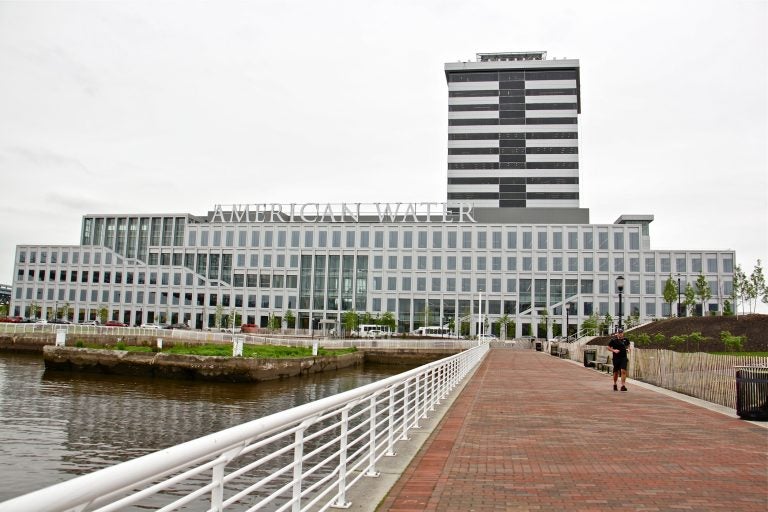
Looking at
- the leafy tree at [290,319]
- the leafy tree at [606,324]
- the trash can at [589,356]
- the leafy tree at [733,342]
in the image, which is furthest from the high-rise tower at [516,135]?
the trash can at [589,356]

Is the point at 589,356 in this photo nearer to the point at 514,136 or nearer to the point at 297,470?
the point at 297,470

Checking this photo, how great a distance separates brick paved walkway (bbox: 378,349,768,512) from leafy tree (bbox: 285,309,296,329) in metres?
78.5

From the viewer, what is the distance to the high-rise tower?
10769 centimetres

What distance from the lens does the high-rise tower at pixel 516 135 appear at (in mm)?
107688

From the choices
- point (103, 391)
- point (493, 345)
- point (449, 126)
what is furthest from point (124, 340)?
point (449, 126)

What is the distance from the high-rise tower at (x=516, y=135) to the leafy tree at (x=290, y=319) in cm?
3476

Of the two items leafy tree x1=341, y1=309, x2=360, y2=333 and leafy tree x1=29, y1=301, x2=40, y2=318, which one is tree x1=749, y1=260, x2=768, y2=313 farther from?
leafy tree x1=29, y1=301, x2=40, y2=318

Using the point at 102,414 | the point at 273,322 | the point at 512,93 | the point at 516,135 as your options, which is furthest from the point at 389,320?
the point at 102,414

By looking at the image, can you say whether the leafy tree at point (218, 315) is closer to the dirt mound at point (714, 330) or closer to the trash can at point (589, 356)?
the dirt mound at point (714, 330)

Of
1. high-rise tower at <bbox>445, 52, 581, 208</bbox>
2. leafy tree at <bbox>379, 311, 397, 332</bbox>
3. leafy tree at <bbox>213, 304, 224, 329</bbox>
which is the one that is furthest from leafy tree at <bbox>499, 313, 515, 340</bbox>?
leafy tree at <bbox>213, 304, 224, 329</bbox>

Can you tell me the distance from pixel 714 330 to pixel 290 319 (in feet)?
192

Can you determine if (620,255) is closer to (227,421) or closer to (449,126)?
(449,126)

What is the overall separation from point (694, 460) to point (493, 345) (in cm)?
7011

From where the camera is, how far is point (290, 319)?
92.5 m
